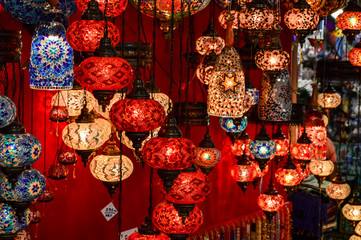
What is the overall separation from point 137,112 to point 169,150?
22 centimetres

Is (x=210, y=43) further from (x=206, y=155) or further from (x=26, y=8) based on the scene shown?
(x=26, y=8)

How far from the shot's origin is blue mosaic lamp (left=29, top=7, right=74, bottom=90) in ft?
8.77

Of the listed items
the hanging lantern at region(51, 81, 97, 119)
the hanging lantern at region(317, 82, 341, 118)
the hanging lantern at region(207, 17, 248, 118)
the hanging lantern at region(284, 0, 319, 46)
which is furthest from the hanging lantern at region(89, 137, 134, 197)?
the hanging lantern at region(317, 82, 341, 118)

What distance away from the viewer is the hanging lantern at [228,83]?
2.88 meters

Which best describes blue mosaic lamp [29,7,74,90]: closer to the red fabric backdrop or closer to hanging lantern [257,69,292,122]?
the red fabric backdrop

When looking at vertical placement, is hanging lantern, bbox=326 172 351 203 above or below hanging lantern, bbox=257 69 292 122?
below

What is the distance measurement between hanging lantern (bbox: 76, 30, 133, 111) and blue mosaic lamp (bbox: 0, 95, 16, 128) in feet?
1.22

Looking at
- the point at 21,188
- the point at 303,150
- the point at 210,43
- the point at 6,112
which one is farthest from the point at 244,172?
the point at 6,112

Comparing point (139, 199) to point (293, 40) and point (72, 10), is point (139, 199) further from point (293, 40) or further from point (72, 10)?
point (293, 40)

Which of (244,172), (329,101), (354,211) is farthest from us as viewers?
(329,101)

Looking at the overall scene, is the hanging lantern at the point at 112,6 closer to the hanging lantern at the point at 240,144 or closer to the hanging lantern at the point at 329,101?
the hanging lantern at the point at 240,144

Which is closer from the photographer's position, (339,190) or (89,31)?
(89,31)

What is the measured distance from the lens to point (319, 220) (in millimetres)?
6547

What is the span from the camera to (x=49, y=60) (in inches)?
105
